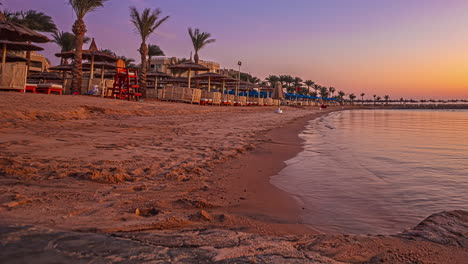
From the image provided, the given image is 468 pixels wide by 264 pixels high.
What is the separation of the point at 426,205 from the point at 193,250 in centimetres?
224

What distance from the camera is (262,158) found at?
14.6ft

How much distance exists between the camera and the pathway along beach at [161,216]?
114 cm

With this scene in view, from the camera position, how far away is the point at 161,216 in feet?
5.89

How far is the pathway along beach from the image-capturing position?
1143mm

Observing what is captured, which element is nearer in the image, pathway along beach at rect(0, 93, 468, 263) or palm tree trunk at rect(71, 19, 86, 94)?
pathway along beach at rect(0, 93, 468, 263)

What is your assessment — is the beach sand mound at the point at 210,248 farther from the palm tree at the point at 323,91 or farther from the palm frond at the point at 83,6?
the palm tree at the point at 323,91

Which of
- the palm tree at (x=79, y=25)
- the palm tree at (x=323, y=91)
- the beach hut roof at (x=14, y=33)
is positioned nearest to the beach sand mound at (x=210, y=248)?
the beach hut roof at (x=14, y=33)

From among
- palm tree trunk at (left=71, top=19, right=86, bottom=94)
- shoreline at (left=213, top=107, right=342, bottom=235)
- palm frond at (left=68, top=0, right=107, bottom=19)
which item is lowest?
shoreline at (left=213, top=107, right=342, bottom=235)

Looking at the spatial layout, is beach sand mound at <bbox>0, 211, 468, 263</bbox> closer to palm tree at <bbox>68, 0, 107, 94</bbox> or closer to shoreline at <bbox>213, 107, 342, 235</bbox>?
shoreline at <bbox>213, 107, 342, 235</bbox>

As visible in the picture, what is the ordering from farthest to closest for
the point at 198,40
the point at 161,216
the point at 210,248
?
the point at 198,40 → the point at 161,216 → the point at 210,248

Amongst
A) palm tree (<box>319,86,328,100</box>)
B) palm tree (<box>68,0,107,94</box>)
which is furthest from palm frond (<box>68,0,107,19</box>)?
palm tree (<box>319,86,328,100</box>)

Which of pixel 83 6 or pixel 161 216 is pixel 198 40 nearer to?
pixel 83 6

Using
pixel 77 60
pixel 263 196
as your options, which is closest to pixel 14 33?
pixel 77 60

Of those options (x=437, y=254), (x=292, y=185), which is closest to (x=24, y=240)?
(x=437, y=254)
